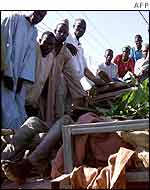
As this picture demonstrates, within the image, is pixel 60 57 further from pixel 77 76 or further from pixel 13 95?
pixel 13 95

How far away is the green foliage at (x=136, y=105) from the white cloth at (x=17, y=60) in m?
0.62

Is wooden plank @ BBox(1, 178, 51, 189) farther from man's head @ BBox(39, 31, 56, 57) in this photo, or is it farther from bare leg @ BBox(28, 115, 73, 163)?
man's head @ BBox(39, 31, 56, 57)

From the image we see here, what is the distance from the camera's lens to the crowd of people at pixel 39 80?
7.92 feet

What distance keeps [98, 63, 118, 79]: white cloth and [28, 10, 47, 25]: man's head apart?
3.14ft

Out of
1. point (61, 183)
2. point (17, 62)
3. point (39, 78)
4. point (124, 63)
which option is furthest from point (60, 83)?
point (61, 183)

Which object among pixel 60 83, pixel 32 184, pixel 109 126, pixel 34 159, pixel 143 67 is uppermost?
pixel 143 67

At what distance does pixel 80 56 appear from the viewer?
365cm

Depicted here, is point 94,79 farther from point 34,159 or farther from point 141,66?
point 34,159

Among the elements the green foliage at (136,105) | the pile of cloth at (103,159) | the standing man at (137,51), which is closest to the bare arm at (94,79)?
the standing man at (137,51)

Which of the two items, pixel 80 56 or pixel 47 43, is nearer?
pixel 47 43

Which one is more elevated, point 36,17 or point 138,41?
point 36,17

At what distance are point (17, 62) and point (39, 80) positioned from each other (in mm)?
283

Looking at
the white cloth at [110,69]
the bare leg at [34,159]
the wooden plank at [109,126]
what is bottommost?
the bare leg at [34,159]

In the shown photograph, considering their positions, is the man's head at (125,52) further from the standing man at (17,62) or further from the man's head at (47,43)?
the standing man at (17,62)
